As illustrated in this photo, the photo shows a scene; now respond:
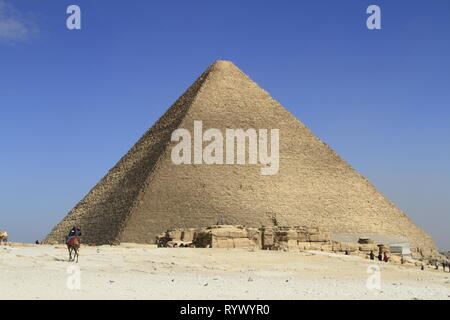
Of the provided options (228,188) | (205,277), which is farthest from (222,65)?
(205,277)

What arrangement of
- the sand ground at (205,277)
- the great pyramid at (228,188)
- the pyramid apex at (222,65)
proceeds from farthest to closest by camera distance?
the pyramid apex at (222,65)
the great pyramid at (228,188)
the sand ground at (205,277)

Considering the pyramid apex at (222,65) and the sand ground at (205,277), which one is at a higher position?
the pyramid apex at (222,65)

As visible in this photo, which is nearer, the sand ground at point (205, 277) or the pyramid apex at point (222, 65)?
the sand ground at point (205, 277)

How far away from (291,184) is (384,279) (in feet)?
120

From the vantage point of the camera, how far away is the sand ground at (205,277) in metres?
9.76

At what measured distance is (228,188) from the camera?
48.4 m

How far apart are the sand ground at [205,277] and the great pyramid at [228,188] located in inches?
1041

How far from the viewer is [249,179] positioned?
49406 millimetres

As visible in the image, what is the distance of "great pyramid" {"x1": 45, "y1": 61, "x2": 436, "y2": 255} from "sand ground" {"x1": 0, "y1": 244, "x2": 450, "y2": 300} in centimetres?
2645

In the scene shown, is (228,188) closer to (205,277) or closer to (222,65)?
(222,65)

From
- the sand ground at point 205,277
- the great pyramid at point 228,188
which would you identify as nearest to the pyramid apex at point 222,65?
the great pyramid at point 228,188

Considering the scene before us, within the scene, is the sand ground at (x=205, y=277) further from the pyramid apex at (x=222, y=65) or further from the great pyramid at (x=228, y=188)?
the pyramid apex at (x=222, y=65)
